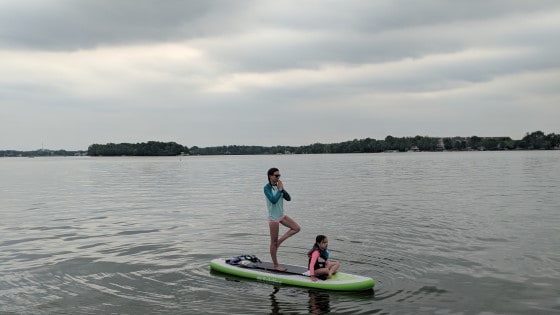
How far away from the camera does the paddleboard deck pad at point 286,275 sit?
1330 cm

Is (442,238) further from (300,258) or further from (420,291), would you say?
(420,291)

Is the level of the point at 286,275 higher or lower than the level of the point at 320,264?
lower

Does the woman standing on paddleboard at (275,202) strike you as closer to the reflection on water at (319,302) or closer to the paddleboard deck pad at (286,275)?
the paddleboard deck pad at (286,275)

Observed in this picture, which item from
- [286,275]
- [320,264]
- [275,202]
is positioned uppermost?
[275,202]

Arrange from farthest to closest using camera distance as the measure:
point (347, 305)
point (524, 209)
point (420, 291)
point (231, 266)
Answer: point (524, 209), point (231, 266), point (420, 291), point (347, 305)

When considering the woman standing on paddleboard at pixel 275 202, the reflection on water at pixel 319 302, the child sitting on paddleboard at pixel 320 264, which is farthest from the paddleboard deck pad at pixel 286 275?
the woman standing on paddleboard at pixel 275 202

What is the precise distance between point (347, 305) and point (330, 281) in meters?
1.24

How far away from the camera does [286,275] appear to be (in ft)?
47.0

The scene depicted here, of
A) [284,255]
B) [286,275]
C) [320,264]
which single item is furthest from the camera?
[284,255]

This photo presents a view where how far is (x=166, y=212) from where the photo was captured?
31.7m

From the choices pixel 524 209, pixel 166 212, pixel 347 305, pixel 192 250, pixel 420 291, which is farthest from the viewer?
pixel 166 212

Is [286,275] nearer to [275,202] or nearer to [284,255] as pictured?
[275,202]

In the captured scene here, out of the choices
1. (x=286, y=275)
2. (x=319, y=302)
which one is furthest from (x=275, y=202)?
(x=319, y=302)

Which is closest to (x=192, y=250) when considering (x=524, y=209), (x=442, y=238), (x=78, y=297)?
(x=78, y=297)
